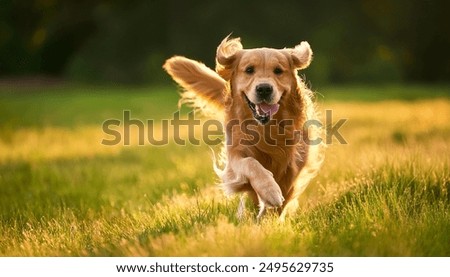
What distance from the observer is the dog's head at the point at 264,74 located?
12.8ft

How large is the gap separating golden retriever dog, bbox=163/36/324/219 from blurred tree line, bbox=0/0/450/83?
263 inches

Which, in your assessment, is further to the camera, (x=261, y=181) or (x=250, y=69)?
(x=250, y=69)

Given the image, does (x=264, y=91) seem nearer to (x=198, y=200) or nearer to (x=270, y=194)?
(x=270, y=194)

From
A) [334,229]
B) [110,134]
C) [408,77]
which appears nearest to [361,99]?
[408,77]

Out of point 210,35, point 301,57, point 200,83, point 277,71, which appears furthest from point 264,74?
point 210,35

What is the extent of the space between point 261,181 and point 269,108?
0.58 metres

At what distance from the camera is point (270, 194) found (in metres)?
3.52

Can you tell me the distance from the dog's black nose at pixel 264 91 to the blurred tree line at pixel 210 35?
7.09m

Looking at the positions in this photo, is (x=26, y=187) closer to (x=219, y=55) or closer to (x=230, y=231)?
(x=219, y=55)

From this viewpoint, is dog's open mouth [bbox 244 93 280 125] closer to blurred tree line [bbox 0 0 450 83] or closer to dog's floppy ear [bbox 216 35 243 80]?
dog's floppy ear [bbox 216 35 243 80]

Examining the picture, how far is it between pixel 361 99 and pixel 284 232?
933cm

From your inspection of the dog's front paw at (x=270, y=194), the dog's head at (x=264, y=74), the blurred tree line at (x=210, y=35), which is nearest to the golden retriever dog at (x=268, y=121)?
the dog's head at (x=264, y=74)

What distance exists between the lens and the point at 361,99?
40.3 ft

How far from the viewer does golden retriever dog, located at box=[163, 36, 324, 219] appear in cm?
393
